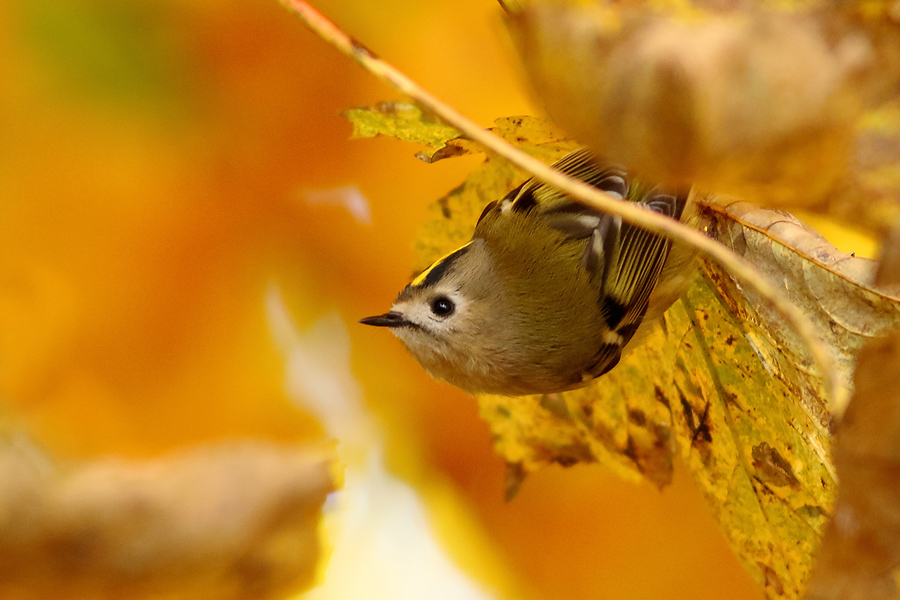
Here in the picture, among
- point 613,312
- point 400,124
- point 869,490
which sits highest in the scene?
point 400,124

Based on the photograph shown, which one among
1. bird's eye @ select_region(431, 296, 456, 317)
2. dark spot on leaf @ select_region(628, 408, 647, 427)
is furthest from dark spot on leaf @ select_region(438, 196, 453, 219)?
dark spot on leaf @ select_region(628, 408, 647, 427)

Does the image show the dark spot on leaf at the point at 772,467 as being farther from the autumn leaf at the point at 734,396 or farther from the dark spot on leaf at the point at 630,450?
the dark spot on leaf at the point at 630,450

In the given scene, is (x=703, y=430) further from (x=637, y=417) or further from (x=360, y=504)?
(x=360, y=504)

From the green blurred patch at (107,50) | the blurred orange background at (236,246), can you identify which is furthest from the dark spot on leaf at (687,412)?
the green blurred patch at (107,50)

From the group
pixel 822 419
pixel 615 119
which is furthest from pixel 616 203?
pixel 822 419

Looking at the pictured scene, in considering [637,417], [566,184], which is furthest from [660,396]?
[566,184]
